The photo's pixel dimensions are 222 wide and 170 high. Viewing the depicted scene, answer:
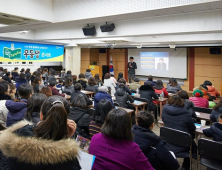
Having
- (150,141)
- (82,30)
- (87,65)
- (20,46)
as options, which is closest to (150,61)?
(87,65)

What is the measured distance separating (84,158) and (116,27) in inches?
202

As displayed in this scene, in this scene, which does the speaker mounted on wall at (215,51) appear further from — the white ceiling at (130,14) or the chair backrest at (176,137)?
the chair backrest at (176,137)

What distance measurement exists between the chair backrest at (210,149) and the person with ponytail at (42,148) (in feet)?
6.75

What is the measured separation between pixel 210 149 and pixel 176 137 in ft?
1.57

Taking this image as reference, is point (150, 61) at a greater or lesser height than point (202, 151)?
greater

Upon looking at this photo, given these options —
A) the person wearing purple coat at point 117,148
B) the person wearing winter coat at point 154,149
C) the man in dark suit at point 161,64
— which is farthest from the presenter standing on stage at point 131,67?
the person wearing purple coat at point 117,148

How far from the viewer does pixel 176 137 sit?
9.70ft

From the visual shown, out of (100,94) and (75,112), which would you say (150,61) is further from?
(75,112)

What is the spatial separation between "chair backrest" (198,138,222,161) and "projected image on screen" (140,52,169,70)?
940 centimetres

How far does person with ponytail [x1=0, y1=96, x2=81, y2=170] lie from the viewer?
3.76ft

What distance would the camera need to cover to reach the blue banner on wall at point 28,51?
8735mm

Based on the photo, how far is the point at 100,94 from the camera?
447cm

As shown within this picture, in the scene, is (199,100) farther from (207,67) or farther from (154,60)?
(154,60)

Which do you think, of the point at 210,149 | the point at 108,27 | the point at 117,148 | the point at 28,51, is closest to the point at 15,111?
the point at 117,148
